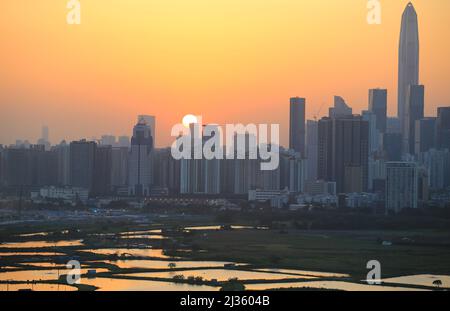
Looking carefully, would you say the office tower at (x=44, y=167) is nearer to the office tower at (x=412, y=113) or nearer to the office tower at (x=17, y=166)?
the office tower at (x=17, y=166)

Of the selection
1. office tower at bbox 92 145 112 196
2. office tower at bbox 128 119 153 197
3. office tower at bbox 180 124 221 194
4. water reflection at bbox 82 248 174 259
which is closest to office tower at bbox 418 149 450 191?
office tower at bbox 180 124 221 194

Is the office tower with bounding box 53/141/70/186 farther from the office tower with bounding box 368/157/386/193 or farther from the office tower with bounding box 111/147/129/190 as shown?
the office tower with bounding box 368/157/386/193

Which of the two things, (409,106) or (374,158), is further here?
(409,106)

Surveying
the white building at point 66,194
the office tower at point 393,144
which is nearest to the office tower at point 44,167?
the white building at point 66,194

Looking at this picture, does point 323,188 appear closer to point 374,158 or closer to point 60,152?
point 374,158
